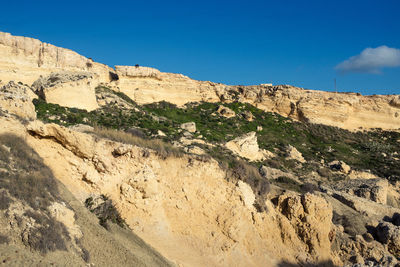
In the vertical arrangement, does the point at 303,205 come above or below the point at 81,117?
below

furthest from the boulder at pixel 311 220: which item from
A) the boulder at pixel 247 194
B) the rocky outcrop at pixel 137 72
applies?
the rocky outcrop at pixel 137 72

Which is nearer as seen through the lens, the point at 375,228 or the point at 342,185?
the point at 375,228

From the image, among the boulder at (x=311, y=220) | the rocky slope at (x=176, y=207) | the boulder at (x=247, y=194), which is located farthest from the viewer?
the boulder at (x=311, y=220)

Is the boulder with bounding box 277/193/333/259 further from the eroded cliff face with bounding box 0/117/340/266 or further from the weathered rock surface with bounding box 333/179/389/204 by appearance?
the weathered rock surface with bounding box 333/179/389/204

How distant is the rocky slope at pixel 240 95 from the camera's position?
37.5m

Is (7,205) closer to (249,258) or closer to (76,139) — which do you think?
(76,139)

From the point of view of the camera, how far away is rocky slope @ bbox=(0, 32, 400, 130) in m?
37.5

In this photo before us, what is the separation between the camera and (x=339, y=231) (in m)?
17.6

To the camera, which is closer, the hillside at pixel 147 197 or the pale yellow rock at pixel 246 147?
the hillside at pixel 147 197

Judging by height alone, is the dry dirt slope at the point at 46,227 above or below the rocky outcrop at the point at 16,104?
below

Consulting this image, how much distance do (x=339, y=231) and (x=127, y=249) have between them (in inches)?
412

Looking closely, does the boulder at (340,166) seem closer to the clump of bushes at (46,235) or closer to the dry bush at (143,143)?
the dry bush at (143,143)

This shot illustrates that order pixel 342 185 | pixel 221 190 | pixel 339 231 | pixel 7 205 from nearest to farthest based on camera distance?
pixel 7 205 < pixel 221 190 < pixel 339 231 < pixel 342 185

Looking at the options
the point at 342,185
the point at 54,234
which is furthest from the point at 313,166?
the point at 54,234
